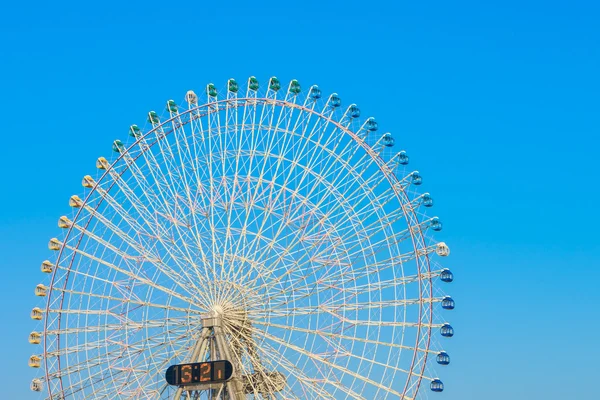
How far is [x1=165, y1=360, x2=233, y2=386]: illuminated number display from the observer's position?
2714 inches

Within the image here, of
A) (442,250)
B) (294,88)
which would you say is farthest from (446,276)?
(294,88)

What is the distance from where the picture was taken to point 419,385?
6725 cm

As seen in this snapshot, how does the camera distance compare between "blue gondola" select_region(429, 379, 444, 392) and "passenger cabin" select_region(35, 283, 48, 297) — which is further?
"passenger cabin" select_region(35, 283, 48, 297)

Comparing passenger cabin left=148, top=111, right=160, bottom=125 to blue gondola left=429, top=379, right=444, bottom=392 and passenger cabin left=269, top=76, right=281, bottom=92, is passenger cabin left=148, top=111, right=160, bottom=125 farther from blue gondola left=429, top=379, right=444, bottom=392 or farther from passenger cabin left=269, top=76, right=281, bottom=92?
blue gondola left=429, top=379, right=444, bottom=392

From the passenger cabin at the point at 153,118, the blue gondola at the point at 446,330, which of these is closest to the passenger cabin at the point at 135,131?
the passenger cabin at the point at 153,118

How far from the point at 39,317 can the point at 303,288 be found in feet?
57.6

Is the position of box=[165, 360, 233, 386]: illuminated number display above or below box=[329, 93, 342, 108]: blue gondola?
below

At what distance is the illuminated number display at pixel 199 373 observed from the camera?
68.9m

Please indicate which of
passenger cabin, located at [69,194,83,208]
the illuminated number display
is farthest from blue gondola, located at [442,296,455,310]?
passenger cabin, located at [69,194,83,208]

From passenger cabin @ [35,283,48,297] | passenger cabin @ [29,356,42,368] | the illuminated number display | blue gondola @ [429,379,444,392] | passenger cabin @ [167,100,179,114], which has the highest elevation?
passenger cabin @ [167,100,179,114]

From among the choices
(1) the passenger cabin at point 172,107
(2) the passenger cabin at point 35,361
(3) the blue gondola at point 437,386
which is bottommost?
(3) the blue gondola at point 437,386

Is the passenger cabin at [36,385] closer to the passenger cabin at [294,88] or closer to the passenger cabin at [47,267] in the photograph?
the passenger cabin at [47,267]

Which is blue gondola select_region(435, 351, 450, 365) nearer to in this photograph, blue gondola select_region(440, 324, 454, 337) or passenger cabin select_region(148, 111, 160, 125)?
blue gondola select_region(440, 324, 454, 337)

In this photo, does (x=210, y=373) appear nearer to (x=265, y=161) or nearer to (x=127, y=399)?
(x=127, y=399)
